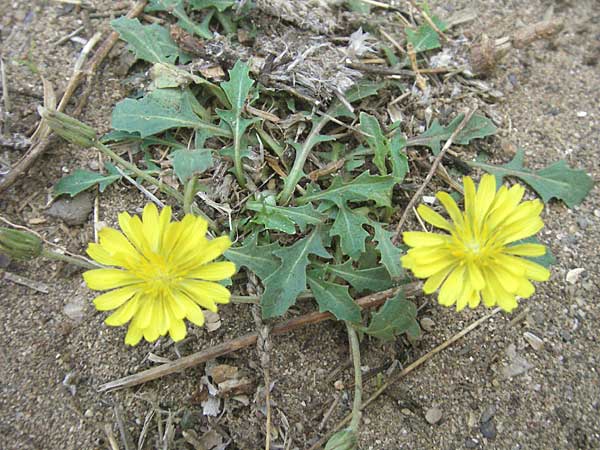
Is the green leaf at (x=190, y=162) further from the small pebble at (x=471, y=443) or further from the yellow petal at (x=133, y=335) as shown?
the small pebble at (x=471, y=443)

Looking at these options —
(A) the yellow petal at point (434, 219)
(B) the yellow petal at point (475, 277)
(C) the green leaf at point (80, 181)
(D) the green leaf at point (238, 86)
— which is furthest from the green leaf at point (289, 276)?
(C) the green leaf at point (80, 181)

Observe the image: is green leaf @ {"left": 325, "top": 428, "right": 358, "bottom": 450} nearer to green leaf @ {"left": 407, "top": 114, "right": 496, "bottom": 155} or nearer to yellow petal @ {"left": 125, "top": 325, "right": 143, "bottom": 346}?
yellow petal @ {"left": 125, "top": 325, "right": 143, "bottom": 346}

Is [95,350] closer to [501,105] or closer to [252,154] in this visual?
[252,154]

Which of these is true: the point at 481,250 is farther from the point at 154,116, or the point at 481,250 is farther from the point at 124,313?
the point at 154,116

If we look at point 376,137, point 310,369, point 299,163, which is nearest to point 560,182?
point 376,137

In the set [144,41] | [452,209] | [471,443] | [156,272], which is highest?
[144,41]

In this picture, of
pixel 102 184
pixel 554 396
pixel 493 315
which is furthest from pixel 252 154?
pixel 554 396
